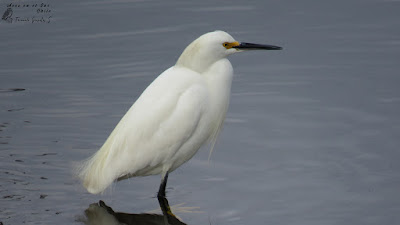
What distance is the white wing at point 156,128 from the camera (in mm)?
5832

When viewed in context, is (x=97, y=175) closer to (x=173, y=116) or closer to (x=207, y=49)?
(x=173, y=116)

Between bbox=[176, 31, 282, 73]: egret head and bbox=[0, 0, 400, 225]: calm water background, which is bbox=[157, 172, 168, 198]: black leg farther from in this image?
bbox=[176, 31, 282, 73]: egret head

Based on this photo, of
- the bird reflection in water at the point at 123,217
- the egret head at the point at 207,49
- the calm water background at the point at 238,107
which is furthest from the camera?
the calm water background at the point at 238,107

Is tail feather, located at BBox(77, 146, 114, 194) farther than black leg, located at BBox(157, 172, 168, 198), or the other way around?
black leg, located at BBox(157, 172, 168, 198)

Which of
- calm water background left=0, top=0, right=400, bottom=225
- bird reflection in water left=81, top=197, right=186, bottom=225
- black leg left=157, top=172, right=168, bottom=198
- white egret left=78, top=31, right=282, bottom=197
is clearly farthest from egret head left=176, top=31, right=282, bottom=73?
bird reflection in water left=81, top=197, right=186, bottom=225

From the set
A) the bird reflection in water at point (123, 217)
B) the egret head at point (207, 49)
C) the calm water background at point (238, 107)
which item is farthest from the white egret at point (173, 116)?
the calm water background at point (238, 107)

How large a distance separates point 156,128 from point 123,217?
2.28 ft

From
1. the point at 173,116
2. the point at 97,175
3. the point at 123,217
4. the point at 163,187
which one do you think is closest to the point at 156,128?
the point at 173,116

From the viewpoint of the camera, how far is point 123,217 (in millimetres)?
5762

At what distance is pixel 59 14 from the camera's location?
1078 cm

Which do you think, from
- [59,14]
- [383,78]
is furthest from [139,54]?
[383,78]

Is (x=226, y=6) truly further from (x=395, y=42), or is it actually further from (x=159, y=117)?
(x=159, y=117)

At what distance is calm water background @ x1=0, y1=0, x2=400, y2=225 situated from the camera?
233 inches

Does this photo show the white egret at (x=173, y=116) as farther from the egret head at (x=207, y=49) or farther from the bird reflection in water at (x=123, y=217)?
the bird reflection in water at (x=123, y=217)
